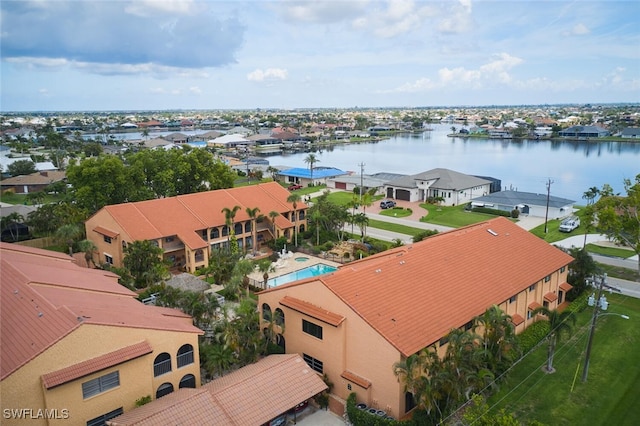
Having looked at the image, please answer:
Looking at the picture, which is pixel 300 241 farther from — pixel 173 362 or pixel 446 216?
pixel 173 362

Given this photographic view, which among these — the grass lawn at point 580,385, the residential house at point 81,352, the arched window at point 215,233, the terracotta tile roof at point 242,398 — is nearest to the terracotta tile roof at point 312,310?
the terracotta tile roof at point 242,398

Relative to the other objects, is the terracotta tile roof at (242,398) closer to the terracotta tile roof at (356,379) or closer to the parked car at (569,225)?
the terracotta tile roof at (356,379)

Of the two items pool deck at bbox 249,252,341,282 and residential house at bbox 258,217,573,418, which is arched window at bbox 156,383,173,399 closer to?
residential house at bbox 258,217,573,418

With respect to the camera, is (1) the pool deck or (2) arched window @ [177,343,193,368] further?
(1) the pool deck

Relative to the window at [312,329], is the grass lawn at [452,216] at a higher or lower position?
lower

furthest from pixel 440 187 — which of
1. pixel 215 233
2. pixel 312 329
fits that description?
pixel 312 329

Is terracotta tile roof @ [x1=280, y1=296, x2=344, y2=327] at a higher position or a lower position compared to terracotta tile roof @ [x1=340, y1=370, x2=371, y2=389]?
higher

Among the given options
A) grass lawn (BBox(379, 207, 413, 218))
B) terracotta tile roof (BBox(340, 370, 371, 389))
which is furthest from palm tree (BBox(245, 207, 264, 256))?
terracotta tile roof (BBox(340, 370, 371, 389))
